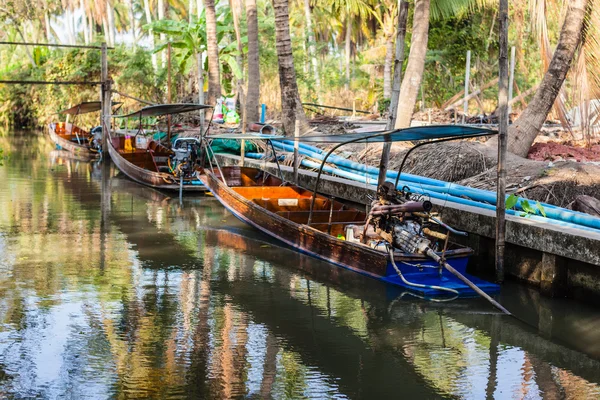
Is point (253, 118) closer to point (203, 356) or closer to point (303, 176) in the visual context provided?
point (303, 176)

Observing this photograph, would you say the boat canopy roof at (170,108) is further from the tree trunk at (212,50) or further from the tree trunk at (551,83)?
the tree trunk at (551,83)

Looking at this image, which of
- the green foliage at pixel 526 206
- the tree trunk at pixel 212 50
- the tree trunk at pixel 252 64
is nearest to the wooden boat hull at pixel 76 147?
the tree trunk at pixel 212 50

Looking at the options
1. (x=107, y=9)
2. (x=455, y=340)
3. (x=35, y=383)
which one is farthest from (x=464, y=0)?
(x=107, y=9)

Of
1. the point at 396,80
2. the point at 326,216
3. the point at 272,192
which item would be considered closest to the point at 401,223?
the point at 326,216

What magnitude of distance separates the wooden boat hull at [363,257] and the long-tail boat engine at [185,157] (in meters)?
6.05

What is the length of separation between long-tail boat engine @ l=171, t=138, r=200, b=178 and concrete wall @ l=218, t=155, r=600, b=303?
8648 mm

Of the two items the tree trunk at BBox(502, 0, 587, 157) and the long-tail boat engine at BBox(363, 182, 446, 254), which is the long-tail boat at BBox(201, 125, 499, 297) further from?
the tree trunk at BBox(502, 0, 587, 157)

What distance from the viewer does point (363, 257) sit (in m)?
11.2

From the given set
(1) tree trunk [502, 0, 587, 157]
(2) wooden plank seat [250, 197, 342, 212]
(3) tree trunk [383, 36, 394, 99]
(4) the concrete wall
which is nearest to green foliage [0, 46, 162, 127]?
(3) tree trunk [383, 36, 394, 99]

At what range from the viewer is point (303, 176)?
17422mm

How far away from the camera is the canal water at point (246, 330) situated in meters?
7.47

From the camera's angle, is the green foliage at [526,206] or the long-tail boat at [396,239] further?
the green foliage at [526,206]

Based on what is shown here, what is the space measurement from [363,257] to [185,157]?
979 centimetres

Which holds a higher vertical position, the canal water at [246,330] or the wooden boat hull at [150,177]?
the wooden boat hull at [150,177]
